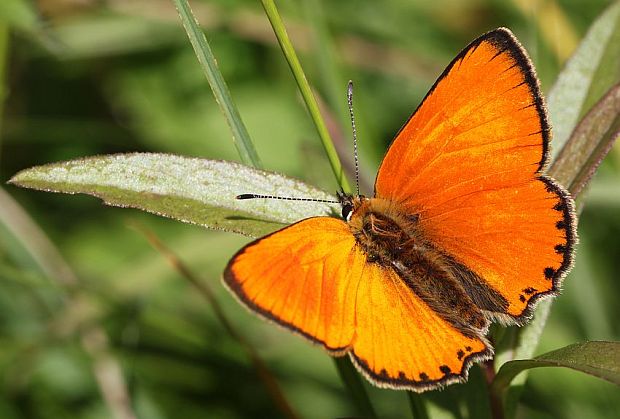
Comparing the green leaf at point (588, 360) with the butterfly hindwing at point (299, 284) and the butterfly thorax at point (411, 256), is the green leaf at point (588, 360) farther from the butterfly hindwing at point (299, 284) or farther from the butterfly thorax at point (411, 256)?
the butterfly hindwing at point (299, 284)

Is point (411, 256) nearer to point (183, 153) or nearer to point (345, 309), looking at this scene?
point (345, 309)

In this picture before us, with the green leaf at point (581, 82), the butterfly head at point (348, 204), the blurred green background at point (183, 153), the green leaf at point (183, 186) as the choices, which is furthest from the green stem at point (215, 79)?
the green leaf at point (581, 82)

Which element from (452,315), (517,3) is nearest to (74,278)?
(452,315)

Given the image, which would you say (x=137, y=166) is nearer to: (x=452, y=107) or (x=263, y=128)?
(x=452, y=107)

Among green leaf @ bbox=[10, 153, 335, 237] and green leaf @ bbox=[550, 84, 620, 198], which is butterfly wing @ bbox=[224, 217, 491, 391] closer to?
green leaf @ bbox=[10, 153, 335, 237]

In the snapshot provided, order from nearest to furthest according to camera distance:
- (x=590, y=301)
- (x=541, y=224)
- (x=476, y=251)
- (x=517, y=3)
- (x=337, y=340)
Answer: (x=337, y=340) < (x=541, y=224) < (x=476, y=251) < (x=590, y=301) < (x=517, y=3)
